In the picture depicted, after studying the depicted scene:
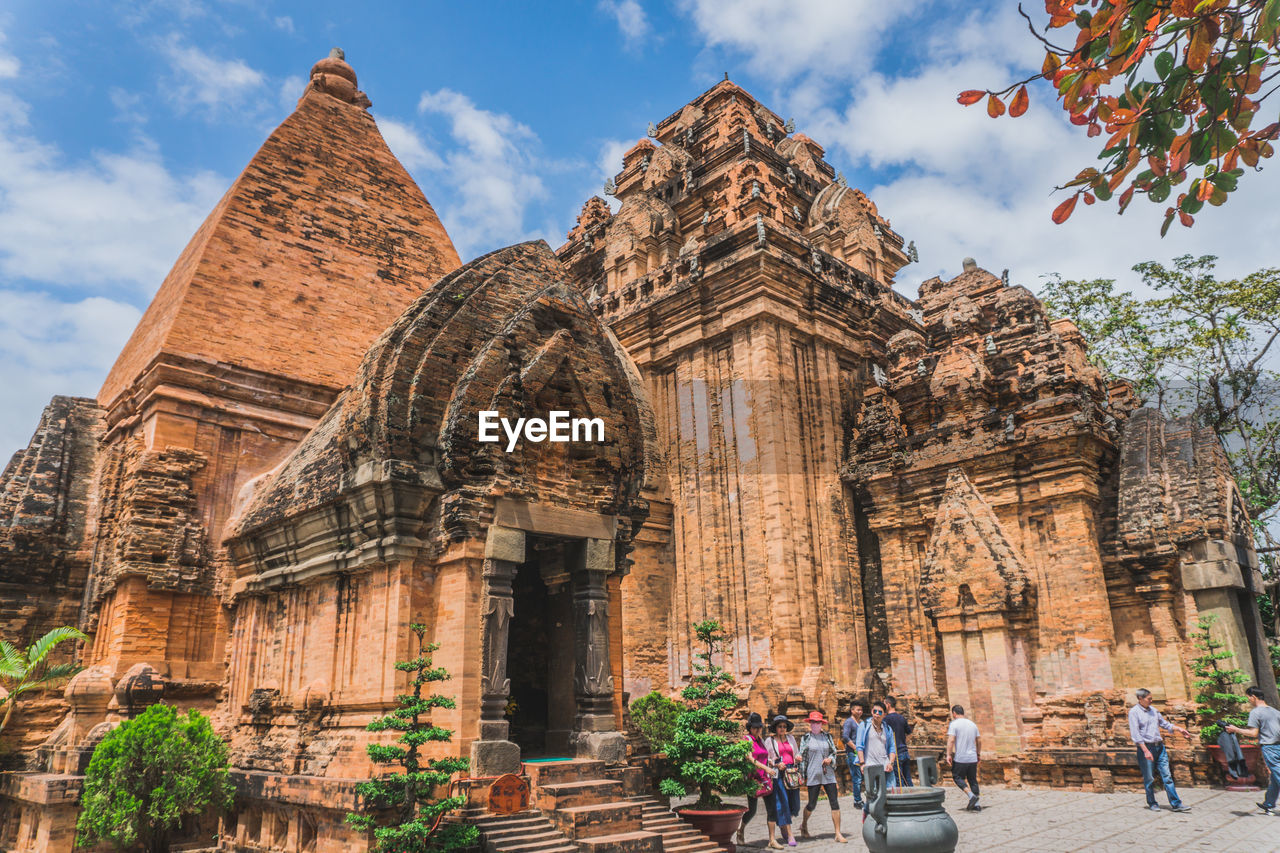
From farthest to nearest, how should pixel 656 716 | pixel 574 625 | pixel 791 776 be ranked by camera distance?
pixel 656 716, pixel 791 776, pixel 574 625

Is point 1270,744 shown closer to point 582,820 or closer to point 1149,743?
point 1149,743

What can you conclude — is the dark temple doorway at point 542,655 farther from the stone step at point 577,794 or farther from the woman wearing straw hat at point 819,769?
the woman wearing straw hat at point 819,769

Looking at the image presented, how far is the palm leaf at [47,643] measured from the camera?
39.5 feet

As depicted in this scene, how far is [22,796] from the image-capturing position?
33.9ft

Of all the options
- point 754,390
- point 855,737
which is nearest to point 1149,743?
point 855,737

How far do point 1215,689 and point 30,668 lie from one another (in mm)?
16268

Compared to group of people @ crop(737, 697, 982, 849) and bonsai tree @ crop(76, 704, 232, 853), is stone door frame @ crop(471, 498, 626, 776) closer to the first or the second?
group of people @ crop(737, 697, 982, 849)

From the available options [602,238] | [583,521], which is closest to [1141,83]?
[583,521]

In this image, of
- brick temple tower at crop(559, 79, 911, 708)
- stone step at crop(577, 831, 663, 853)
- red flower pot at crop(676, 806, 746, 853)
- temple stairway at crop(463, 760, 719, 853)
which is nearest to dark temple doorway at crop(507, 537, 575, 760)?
temple stairway at crop(463, 760, 719, 853)

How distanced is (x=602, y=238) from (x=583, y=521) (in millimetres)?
16337

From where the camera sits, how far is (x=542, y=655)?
408 inches

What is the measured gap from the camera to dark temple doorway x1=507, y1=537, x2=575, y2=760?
9008 millimetres

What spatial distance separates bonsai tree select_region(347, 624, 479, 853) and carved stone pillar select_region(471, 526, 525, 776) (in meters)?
0.49

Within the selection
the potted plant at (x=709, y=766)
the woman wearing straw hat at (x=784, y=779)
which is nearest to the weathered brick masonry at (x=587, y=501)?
the potted plant at (x=709, y=766)
